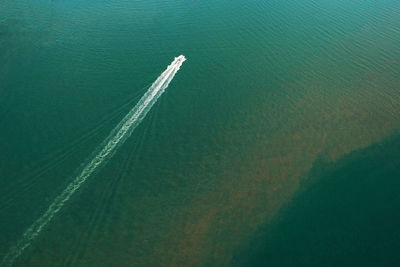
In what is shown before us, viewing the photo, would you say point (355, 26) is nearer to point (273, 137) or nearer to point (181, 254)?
point (273, 137)

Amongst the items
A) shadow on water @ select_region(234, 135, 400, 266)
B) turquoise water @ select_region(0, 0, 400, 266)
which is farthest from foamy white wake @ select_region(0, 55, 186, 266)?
shadow on water @ select_region(234, 135, 400, 266)

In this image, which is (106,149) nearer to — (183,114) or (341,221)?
(183,114)

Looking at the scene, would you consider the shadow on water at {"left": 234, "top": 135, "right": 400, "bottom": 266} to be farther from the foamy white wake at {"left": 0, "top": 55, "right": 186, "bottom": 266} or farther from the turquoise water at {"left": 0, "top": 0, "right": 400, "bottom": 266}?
the foamy white wake at {"left": 0, "top": 55, "right": 186, "bottom": 266}

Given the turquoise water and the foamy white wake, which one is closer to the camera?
the foamy white wake

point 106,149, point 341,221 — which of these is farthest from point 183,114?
point 341,221

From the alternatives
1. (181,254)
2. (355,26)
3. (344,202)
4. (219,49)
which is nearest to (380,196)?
(344,202)

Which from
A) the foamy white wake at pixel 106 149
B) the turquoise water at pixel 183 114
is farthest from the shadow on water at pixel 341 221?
the foamy white wake at pixel 106 149
